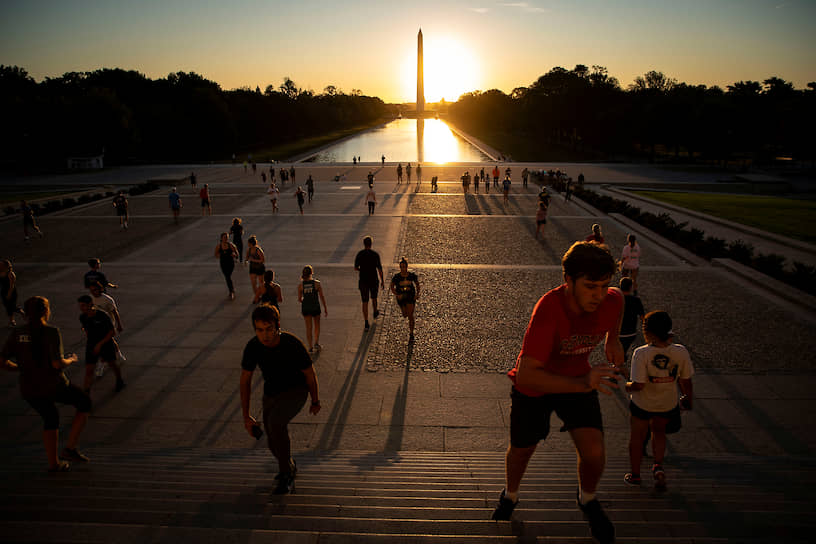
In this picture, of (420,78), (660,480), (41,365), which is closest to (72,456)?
(41,365)

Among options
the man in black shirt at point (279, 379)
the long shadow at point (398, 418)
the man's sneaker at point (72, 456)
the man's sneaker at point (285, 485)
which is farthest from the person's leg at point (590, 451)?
the man's sneaker at point (72, 456)

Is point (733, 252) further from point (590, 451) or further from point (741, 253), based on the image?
point (590, 451)

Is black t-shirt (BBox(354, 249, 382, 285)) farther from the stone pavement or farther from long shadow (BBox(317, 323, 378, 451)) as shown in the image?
long shadow (BBox(317, 323, 378, 451))

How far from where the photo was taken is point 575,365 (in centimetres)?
284

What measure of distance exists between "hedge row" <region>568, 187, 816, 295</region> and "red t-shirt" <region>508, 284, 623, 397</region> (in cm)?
1161

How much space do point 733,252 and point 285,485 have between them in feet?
49.1

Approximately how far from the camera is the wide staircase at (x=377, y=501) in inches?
120

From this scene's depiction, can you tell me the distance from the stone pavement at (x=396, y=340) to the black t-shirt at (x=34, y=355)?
59.1 inches

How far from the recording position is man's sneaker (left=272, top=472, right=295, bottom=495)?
386 cm

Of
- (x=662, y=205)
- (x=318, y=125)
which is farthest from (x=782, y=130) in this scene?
(x=318, y=125)

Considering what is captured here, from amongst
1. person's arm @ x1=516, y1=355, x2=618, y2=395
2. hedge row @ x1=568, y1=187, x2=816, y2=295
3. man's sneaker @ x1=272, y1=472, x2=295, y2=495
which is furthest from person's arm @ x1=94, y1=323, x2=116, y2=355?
hedge row @ x1=568, y1=187, x2=816, y2=295

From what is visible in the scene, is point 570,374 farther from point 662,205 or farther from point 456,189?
point 456,189

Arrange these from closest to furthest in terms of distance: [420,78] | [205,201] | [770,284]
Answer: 1. [770,284]
2. [205,201]
3. [420,78]

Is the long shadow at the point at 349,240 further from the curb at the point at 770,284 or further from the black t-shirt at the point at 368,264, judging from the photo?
the curb at the point at 770,284
